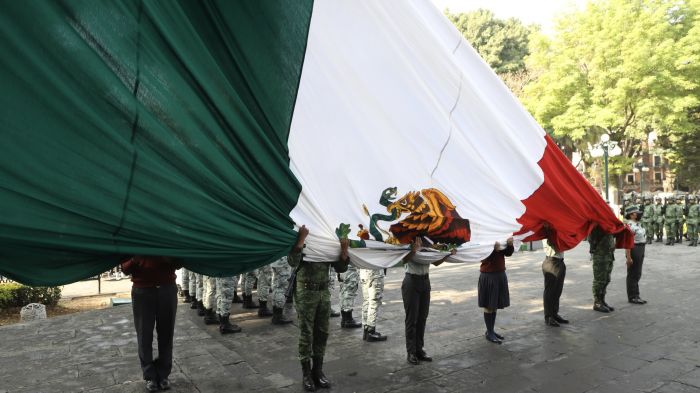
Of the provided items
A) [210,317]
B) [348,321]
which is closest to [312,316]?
[348,321]

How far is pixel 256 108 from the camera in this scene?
2.61m

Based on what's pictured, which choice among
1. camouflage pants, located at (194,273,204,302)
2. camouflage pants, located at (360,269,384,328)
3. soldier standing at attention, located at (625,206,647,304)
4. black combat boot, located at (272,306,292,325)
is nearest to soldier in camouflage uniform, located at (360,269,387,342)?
camouflage pants, located at (360,269,384,328)

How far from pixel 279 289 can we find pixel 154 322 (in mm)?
2705

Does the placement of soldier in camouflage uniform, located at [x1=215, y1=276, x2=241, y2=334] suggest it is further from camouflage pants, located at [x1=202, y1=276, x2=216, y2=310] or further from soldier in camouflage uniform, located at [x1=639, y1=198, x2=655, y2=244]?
soldier in camouflage uniform, located at [x1=639, y1=198, x2=655, y2=244]

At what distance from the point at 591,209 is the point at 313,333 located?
3.27m

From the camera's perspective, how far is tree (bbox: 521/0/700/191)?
19266mm

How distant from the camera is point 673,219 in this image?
16.1 metres

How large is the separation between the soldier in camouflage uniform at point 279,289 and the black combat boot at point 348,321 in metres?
0.84

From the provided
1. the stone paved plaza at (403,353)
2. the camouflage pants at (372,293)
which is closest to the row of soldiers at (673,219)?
the stone paved plaza at (403,353)

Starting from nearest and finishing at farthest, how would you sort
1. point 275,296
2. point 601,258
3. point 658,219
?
point 275,296 < point 601,258 < point 658,219

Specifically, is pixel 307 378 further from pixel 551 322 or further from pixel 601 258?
pixel 601 258

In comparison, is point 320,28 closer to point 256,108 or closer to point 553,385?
point 256,108

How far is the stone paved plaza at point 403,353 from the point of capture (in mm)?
4602

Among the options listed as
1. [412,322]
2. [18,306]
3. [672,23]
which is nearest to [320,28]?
[412,322]
